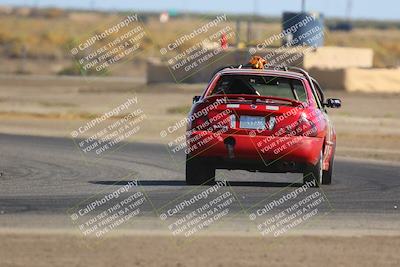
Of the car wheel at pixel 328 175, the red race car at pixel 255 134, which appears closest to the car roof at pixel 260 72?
the red race car at pixel 255 134

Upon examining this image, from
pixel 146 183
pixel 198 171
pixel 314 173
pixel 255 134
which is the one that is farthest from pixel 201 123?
pixel 314 173

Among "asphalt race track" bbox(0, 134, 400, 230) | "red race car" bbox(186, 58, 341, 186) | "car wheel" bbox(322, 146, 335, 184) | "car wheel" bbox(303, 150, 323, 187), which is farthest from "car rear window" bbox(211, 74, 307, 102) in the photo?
"car wheel" bbox(303, 150, 323, 187)

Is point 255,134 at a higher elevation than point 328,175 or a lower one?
higher

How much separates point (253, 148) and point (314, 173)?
3.29 feet

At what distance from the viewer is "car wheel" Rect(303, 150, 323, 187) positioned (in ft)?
54.3

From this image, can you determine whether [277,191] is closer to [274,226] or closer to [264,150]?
[264,150]

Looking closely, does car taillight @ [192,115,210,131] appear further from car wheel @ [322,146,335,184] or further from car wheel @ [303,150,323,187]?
car wheel @ [322,146,335,184]

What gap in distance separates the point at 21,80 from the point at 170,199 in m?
42.1

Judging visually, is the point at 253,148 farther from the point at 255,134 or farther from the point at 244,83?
the point at 244,83

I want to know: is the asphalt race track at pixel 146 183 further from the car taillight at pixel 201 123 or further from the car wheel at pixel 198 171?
the car taillight at pixel 201 123

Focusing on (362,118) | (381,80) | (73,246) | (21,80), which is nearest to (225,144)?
(73,246)

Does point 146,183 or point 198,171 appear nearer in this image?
point 198,171

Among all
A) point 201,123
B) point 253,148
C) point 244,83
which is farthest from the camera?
point 244,83

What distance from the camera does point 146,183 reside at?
17266mm
